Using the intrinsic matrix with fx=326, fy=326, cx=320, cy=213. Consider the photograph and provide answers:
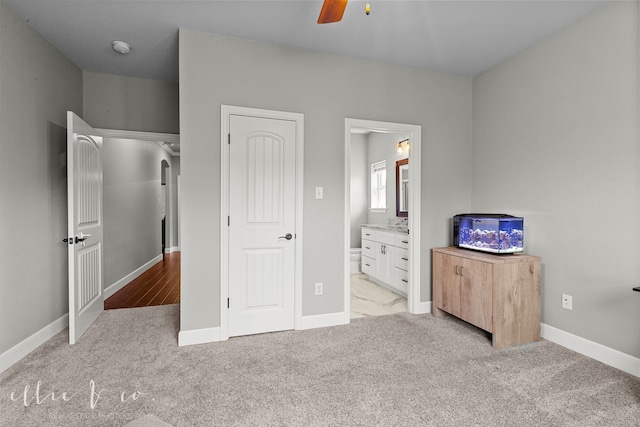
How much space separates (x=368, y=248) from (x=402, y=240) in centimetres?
104

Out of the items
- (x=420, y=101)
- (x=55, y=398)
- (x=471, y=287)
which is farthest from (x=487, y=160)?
(x=55, y=398)

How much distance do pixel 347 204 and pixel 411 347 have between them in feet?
4.51

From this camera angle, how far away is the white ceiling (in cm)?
235

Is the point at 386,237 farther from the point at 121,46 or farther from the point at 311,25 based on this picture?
the point at 121,46

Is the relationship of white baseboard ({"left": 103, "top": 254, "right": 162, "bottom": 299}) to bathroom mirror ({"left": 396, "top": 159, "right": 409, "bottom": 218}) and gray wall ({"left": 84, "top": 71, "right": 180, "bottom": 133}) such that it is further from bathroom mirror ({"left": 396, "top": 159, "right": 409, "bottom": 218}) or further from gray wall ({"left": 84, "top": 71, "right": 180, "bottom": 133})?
bathroom mirror ({"left": 396, "top": 159, "right": 409, "bottom": 218})

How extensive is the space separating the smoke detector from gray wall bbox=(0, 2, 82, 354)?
1.85 feet

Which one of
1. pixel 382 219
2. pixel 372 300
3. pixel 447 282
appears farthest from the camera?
pixel 382 219

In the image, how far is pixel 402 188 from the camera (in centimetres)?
510

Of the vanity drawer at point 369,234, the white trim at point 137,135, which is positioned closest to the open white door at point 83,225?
the white trim at point 137,135

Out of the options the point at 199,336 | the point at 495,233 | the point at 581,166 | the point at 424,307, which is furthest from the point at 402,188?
the point at 199,336

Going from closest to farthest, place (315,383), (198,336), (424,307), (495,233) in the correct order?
1. (315,383)
2. (198,336)
3. (495,233)
4. (424,307)

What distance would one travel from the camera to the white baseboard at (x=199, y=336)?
266cm

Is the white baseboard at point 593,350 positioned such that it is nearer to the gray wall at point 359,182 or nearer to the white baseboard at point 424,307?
the white baseboard at point 424,307

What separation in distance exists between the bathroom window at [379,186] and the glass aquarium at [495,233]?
8.41 feet
